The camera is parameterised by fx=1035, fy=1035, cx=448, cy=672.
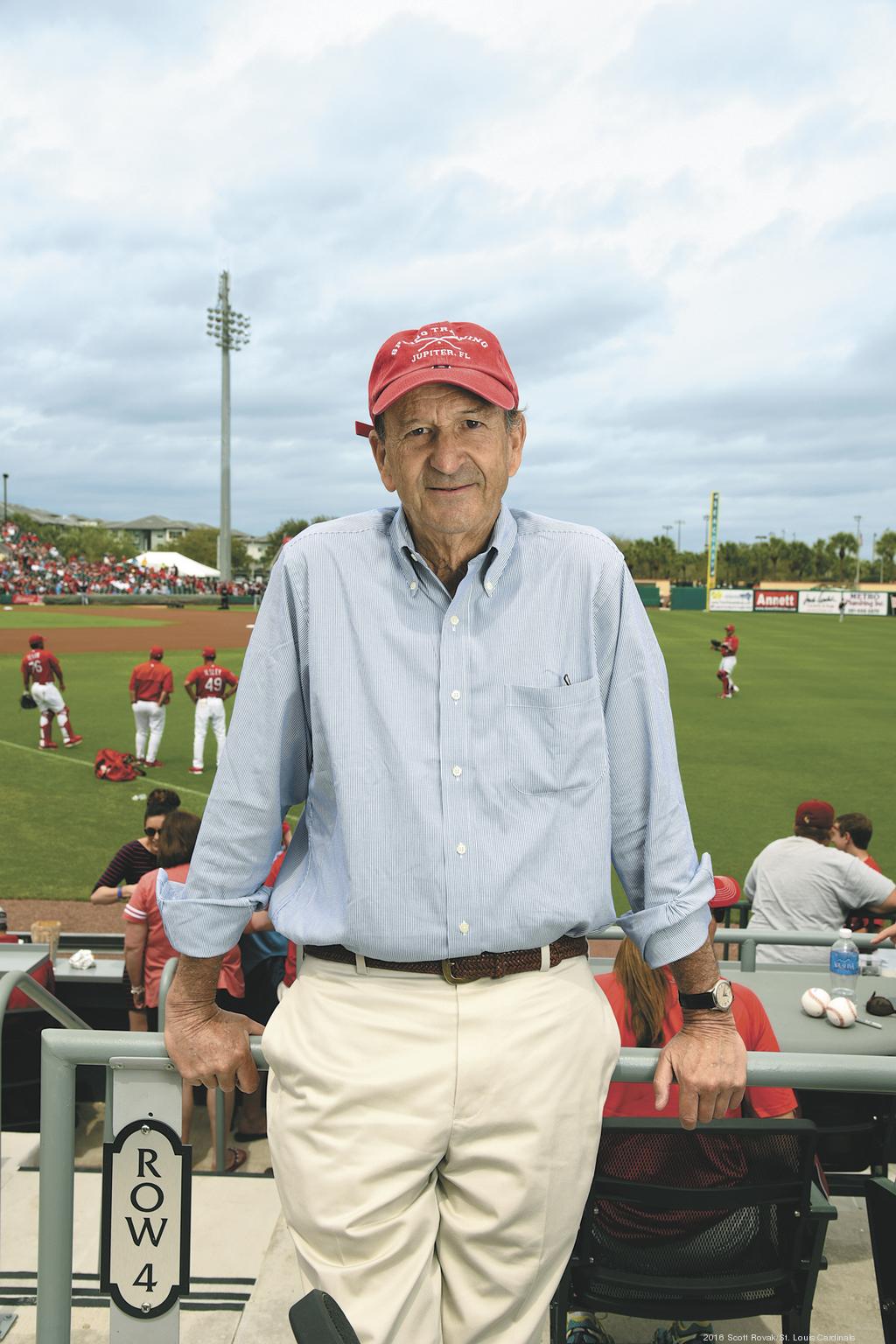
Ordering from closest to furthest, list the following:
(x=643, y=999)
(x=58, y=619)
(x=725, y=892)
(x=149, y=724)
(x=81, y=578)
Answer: (x=643, y=999)
(x=725, y=892)
(x=149, y=724)
(x=58, y=619)
(x=81, y=578)

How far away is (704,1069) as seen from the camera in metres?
2.00

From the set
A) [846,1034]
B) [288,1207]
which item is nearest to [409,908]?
[288,1207]

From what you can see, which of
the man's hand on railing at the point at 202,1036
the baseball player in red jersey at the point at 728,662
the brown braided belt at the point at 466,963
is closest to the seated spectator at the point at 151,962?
the man's hand on railing at the point at 202,1036

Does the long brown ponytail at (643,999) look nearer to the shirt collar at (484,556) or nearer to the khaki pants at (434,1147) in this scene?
the khaki pants at (434,1147)

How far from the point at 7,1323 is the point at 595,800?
265 cm

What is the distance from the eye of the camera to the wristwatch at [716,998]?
6.64ft

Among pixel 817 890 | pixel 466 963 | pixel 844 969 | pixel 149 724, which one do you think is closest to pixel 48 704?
pixel 149 724

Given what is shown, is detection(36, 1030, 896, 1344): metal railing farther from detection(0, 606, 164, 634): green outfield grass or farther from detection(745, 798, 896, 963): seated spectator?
detection(0, 606, 164, 634): green outfield grass

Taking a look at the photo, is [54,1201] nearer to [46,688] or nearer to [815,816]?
[815,816]

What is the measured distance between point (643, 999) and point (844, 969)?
2.08 meters

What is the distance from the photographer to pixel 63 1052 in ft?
6.64

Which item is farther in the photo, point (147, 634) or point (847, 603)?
A: point (847, 603)

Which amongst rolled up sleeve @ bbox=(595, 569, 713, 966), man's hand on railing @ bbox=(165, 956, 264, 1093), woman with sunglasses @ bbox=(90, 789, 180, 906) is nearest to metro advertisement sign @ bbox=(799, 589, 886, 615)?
woman with sunglasses @ bbox=(90, 789, 180, 906)

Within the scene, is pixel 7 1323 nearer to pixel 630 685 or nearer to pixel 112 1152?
pixel 112 1152
